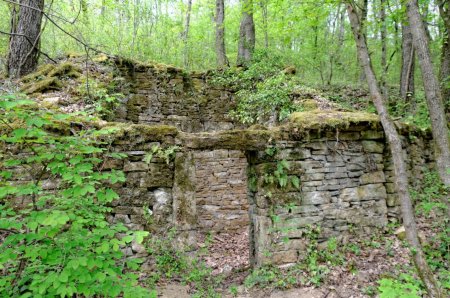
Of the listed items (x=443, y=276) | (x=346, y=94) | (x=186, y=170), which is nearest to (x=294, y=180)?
(x=186, y=170)

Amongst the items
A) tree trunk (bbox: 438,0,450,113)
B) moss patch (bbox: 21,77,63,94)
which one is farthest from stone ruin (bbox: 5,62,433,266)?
tree trunk (bbox: 438,0,450,113)

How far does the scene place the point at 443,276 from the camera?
13.8ft

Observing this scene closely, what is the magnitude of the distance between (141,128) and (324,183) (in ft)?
9.49

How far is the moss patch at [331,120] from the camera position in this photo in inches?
188

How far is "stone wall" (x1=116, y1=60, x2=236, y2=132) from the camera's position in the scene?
7.66 meters

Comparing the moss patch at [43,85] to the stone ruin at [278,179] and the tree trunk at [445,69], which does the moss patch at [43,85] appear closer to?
the stone ruin at [278,179]

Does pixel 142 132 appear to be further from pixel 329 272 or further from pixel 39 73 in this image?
pixel 39 73

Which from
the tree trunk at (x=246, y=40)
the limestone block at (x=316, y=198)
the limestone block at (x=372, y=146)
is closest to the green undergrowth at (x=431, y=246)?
the limestone block at (x=372, y=146)

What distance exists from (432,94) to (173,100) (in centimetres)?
573

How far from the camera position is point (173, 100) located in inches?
323

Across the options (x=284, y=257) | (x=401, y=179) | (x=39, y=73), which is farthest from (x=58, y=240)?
(x=39, y=73)

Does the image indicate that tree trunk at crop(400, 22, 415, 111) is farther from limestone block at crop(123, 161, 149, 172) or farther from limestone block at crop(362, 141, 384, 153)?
limestone block at crop(123, 161, 149, 172)

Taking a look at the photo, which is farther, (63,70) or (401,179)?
(63,70)

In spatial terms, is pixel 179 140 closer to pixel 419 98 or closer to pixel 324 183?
pixel 324 183
